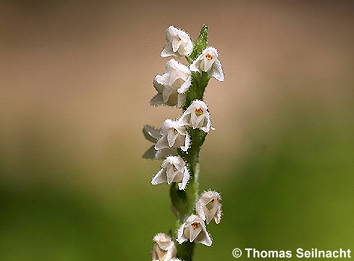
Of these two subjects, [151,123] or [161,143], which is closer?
[161,143]

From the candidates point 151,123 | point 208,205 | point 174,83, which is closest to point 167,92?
point 174,83

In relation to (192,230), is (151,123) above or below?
above

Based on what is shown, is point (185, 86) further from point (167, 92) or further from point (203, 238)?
point (203, 238)

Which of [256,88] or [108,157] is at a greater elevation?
[256,88]

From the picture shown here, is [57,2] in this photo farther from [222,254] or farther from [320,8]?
[222,254]

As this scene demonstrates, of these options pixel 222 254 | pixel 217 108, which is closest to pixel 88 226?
pixel 222 254

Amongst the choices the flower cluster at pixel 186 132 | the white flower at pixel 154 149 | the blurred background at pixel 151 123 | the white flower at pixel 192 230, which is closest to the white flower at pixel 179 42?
the flower cluster at pixel 186 132

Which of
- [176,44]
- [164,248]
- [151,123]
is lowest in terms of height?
[164,248]
